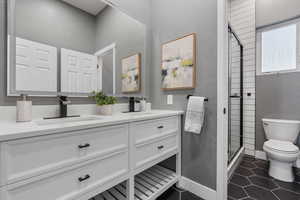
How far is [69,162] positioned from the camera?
773 mm

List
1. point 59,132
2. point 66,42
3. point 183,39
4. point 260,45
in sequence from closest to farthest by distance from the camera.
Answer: point 59,132
point 66,42
point 183,39
point 260,45

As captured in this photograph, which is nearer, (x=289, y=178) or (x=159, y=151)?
(x=159, y=151)

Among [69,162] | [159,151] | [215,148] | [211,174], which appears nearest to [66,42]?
[69,162]

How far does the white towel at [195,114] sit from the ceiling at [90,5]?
1.31 metres

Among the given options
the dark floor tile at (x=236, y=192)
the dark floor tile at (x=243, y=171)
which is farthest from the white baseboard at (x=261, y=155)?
the dark floor tile at (x=236, y=192)

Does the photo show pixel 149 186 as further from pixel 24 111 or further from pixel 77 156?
pixel 24 111

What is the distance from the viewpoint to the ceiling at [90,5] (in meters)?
1.30

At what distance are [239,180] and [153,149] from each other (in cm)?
131

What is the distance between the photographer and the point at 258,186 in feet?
5.46

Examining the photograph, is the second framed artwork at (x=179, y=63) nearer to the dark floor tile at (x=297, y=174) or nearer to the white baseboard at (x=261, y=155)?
the dark floor tile at (x=297, y=174)

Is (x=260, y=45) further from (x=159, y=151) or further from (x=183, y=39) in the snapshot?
(x=159, y=151)

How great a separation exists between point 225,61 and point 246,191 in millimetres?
1430

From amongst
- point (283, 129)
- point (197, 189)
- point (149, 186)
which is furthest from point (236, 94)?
point (149, 186)

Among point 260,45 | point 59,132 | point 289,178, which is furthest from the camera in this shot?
point 260,45
